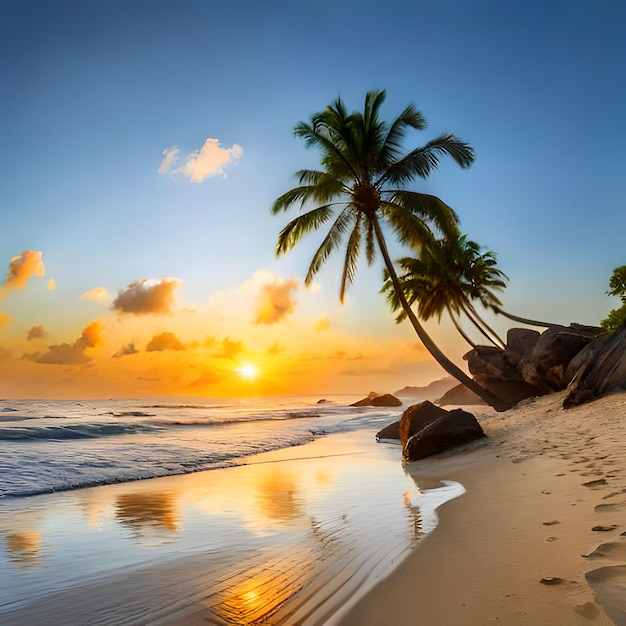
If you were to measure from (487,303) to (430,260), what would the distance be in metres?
5.86

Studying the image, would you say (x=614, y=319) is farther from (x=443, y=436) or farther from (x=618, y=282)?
(x=443, y=436)

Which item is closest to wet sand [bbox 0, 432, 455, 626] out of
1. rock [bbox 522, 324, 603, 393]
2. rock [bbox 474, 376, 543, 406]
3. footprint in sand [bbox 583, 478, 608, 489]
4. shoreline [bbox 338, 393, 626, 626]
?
shoreline [bbox 338, 393, 626, 626]

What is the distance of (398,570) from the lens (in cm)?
296

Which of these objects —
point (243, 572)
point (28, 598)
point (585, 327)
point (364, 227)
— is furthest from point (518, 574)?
point (585, 327)

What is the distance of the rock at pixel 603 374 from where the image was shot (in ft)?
37.9

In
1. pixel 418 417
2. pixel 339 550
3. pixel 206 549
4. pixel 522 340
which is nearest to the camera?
pixel 339 550

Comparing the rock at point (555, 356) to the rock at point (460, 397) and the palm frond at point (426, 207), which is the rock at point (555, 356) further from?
the rock at point (460, 397)

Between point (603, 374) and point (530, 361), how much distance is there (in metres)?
6.80

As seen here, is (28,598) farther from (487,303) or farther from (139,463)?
(487,303)

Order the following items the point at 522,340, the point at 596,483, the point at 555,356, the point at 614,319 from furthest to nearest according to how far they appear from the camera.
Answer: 1. the point at 522,340
2. the point at 614,319
3. the point at 555,356
4. the point at 596,483

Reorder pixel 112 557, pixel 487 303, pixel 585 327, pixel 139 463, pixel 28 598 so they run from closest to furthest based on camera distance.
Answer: pixel 28 598 < pixel 112 557 < pixel 139 463 < pixel 585 327 < pixel 487 303

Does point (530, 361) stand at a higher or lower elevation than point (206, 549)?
higher

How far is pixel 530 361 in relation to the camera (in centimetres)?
1862

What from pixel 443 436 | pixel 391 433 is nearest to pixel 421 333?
pixel 391 433
